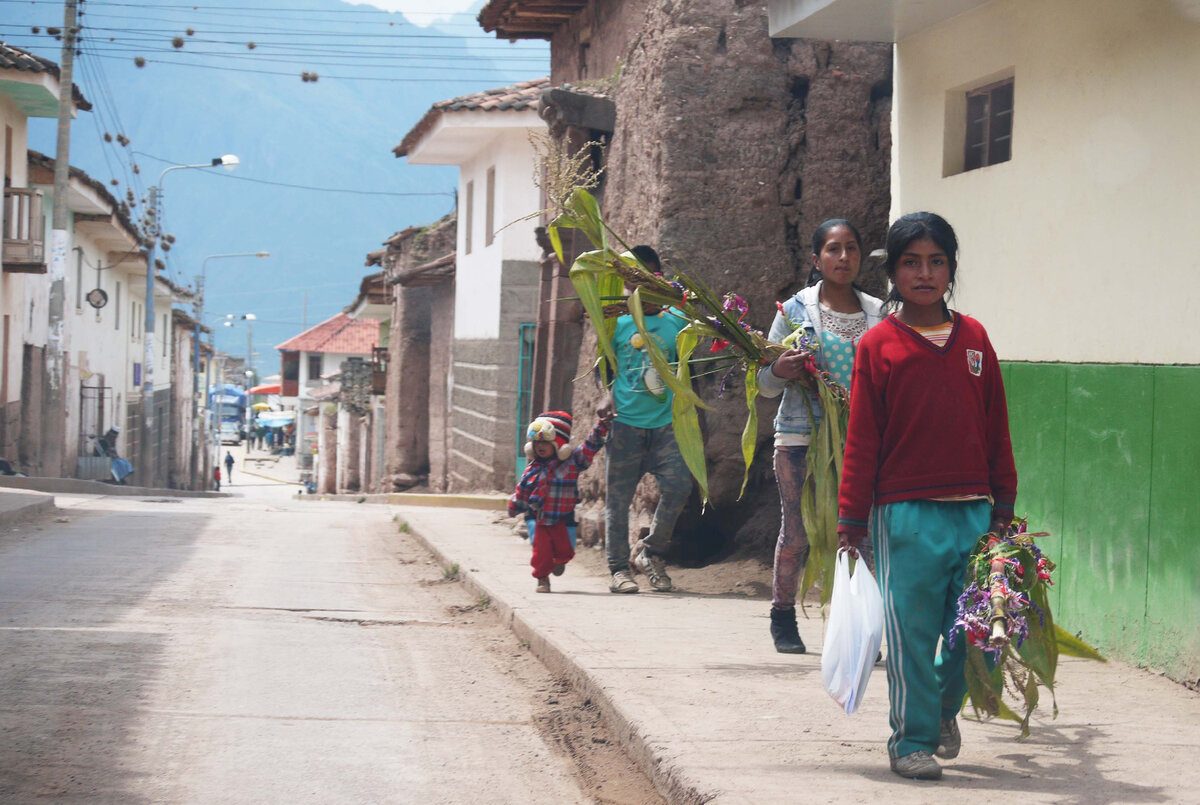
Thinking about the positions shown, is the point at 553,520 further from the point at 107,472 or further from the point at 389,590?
the point at 107,472

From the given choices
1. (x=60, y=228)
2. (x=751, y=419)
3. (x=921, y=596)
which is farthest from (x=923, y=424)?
(x=60, y=228)

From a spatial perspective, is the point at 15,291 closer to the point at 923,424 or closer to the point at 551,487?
the point at 551,487

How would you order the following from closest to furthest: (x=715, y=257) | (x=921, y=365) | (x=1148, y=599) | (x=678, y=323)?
(x=921, y=365), (x=1148, y=599), (x=678, y=323), (x=715, y=257)

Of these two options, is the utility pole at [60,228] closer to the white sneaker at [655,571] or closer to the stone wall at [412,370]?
the stone wall at [412,370]

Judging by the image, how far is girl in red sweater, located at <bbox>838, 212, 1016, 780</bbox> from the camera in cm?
379

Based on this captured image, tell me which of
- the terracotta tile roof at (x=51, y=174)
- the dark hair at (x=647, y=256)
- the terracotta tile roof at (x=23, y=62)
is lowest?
the dark hair at (x=647, y=256)

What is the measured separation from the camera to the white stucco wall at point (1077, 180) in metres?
5.36

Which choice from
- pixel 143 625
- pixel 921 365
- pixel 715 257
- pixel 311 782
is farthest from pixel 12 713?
pixel 715 257

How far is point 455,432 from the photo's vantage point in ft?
68.2

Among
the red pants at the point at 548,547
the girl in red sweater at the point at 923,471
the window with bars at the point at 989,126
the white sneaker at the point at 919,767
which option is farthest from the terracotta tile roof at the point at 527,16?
the white sneaker at the point at 919,767

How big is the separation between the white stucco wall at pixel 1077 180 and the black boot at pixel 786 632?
5.79ft

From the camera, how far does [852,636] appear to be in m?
3.84

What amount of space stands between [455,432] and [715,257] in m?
12.9

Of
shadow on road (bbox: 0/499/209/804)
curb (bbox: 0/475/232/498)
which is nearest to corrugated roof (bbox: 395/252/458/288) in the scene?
curb (bbox: 0/475/232/498)
